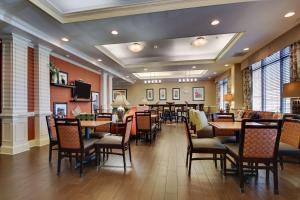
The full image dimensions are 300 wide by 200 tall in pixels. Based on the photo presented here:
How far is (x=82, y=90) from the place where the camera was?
7.23 meters

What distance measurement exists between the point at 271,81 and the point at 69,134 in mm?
5830

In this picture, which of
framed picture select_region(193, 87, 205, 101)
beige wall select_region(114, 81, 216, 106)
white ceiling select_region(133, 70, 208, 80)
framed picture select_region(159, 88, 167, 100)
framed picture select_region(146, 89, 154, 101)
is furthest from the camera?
framed picture select_region(146, 89, 154, 101)

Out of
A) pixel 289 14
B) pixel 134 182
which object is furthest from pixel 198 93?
pixel 134 182

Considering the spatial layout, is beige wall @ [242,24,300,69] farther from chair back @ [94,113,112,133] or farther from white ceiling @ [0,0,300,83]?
chair back @ [94,113,112,133]

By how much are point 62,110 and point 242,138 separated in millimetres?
5685

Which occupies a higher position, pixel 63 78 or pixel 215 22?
pixel 215 22

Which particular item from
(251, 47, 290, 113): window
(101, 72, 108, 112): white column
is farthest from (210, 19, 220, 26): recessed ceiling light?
(101, 72, 108, 112): white column

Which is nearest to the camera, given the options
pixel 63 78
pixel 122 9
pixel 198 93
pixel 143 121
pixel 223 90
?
pixel 122 9

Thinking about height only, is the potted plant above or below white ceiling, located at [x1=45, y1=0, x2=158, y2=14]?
below

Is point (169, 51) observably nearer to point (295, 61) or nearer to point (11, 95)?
point (295, 61)

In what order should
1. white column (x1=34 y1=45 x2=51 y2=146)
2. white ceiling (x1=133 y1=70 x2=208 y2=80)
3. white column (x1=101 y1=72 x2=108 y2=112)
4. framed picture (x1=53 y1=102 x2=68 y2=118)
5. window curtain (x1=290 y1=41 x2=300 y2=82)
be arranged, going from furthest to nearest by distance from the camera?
white ceiling (x1=133 y1=70 x2=208 y2=80) → white column (x1=101 y1=72 x2=108 y2=112) → framed picture (x1=53 y1=102 x2=68 y2=118) → white column (x1=34 y1=45 x2=51 y2=146) → window curtain (x1=290 y1=41 x2=300 y2=82)

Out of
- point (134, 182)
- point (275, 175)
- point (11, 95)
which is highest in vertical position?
point (11, 95)

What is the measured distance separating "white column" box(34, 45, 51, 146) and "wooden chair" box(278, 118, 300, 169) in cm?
543

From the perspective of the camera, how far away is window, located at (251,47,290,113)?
187 inches
